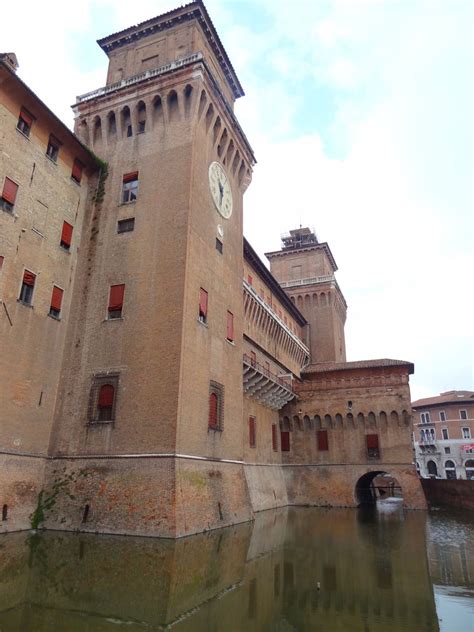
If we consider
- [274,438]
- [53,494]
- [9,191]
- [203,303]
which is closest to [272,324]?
[274,438]

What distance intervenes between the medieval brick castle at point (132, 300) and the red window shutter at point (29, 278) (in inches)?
2.6

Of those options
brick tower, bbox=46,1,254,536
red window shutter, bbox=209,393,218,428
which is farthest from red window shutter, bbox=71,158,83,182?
red window shutter, bbox=209,393,218,428

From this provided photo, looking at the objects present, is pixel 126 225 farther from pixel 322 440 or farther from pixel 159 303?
pixel 322 440

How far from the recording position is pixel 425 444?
63188 mm

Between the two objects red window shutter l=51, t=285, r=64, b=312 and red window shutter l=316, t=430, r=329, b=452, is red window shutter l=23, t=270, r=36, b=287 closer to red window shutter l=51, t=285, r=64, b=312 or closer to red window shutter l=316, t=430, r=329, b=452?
red window shutter l=51, t=285, r=64, b=312

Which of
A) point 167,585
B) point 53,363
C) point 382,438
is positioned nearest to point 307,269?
point 382,438

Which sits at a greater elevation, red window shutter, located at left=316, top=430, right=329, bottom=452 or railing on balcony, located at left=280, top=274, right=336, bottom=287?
railing on balcony, located at left=280, top=274, right=336, bottom=287

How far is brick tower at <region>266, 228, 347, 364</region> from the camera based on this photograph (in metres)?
44.6

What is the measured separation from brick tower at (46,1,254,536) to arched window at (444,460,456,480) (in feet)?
163

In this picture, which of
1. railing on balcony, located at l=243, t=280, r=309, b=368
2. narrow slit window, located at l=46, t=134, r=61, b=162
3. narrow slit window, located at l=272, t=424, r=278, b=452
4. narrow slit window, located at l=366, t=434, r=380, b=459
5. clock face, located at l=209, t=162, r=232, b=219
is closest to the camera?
narrow slit window, located at l=46, t=134, r=61, b=162

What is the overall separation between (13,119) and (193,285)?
368 inches

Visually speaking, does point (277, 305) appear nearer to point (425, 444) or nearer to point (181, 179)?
point (181, 179)

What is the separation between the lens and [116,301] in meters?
19.0

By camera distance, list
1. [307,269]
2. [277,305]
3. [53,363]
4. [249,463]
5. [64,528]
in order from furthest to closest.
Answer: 1. [307,269]
2. [277,305]
3. [249,463]
4. [53,363]
5. [64,528]
